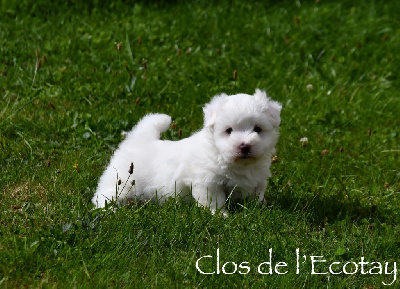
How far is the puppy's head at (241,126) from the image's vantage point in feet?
13.5

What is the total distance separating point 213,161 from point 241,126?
322 millimetres

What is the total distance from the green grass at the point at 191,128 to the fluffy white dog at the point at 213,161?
0.17 meters

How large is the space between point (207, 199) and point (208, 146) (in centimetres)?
37

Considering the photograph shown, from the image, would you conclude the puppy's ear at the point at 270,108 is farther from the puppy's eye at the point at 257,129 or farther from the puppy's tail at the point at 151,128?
the puppy's tail at the point at 151,128

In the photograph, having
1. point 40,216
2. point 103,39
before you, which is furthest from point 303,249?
point 103,39

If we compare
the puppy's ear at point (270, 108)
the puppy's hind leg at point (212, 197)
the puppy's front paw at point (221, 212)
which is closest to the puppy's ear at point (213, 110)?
A: the puppy's ear at point (270, 108)

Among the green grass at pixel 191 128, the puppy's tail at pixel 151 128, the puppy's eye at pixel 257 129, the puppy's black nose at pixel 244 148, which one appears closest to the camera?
the green grass at pixel 191 128

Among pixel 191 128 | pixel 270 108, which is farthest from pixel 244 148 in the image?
pixel 191 128

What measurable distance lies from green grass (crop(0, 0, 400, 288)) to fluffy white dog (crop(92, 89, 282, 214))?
17 centimetres

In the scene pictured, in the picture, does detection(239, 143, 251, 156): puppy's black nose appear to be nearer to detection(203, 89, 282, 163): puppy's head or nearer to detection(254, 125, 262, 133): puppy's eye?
detection(203, 89, 282, 163): puppy's head

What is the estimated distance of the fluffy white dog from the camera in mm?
4168

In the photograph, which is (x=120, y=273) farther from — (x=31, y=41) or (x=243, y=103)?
(x=31, y=41)

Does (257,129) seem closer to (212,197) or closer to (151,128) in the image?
(212,197)

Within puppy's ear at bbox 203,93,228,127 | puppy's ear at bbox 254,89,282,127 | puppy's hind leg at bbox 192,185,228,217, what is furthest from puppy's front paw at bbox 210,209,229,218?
puppy's ear at bbox 254,89,282,127
